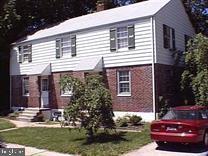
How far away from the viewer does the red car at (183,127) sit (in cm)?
1348

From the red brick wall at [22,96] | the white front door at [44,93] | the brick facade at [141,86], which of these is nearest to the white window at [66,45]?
the brick facade at [141,86]

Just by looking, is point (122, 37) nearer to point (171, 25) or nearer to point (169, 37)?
point (169, 37)

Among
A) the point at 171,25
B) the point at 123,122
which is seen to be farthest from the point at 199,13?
the point at 123,122

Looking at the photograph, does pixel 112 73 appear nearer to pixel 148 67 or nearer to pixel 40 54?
pixel 148 67

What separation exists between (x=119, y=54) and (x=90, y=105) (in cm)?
750

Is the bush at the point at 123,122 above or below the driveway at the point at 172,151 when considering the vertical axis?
Result: above

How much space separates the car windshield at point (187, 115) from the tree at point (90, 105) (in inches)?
116

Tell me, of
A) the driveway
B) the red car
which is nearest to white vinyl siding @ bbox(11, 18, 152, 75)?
the red car

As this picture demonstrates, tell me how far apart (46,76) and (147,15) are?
1019 centimetres

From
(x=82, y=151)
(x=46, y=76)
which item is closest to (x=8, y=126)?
(x=46, y=76)

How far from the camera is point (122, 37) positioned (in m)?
23.3

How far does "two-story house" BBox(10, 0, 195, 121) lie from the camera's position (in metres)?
22.0

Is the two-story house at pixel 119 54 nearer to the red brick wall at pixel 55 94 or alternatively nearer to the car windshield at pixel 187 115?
the red brick wall at pixel 55 94

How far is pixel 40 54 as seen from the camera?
2956 centimetres
